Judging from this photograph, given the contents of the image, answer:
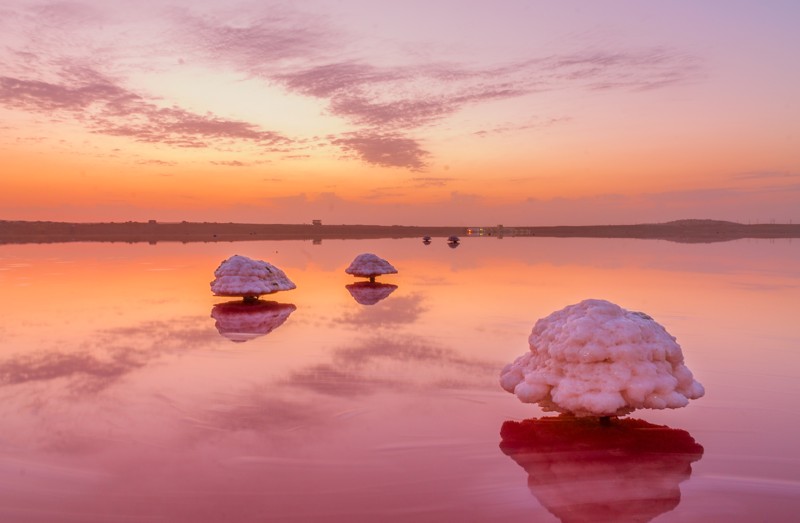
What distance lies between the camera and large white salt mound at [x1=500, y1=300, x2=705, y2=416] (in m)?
7.55

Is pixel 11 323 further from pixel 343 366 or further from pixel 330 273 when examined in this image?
pixel 330 273

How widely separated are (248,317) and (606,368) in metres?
14.4

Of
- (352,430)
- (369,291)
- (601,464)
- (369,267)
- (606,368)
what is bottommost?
(352,430)

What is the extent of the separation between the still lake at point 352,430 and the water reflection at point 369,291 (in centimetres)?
542

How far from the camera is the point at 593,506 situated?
19.3 ft

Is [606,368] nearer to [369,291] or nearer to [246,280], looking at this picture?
[246,280]

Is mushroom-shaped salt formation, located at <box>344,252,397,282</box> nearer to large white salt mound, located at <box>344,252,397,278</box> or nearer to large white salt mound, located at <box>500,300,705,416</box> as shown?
large white salt mound, located at <box>344,252,397,278</box>

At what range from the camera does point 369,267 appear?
95.5ft

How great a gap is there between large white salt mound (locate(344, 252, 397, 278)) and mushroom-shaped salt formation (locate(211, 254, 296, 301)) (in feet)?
23.9

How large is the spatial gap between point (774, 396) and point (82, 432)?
12132 millimetres

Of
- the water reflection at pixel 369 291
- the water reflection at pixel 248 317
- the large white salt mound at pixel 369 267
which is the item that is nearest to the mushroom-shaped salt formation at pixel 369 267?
the large white salt mound at pixel 369 267

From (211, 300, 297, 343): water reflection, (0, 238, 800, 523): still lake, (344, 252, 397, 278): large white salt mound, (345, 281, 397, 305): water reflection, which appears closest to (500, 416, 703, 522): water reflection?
(0, 238, 800, 523): still lake

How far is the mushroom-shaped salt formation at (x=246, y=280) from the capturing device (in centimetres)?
2089

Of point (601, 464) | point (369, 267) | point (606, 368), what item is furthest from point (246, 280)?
point (601, 464)
